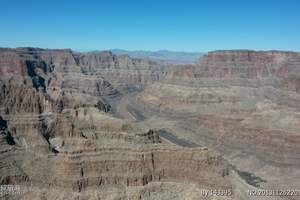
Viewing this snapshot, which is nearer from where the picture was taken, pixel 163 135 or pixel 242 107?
pixel 163 135

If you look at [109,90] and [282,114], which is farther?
[109,90]

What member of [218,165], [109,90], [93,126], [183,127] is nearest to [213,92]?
[183,127]

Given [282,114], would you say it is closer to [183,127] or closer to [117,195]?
[183,127]

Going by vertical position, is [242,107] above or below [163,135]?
above

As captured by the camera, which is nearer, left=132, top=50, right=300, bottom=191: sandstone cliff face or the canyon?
the canyon

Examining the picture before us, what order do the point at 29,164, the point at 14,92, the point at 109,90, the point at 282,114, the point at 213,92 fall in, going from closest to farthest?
the point at 29,164
the point at 14,92
the point at 282,114
the point at 213,92
the point at 109,90

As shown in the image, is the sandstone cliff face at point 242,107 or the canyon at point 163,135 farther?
the sandstone cliff face at point 242,107

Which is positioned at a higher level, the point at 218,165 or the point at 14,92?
the point at 14,92

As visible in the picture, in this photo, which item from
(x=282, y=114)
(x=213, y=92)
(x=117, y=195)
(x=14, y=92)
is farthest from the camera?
(x=213, y=92)
